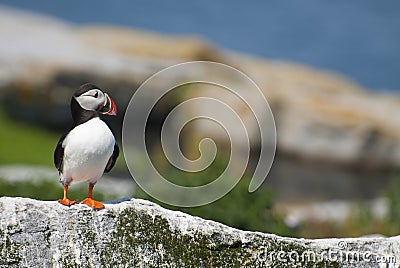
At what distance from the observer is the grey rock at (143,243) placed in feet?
12.9

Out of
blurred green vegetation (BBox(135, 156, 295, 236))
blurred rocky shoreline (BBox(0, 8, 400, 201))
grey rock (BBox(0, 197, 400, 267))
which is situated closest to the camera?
grey rock (BBox(0, 197, 400, 267))

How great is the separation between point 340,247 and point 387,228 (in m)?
5.61

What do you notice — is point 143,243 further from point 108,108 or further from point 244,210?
point 244,210

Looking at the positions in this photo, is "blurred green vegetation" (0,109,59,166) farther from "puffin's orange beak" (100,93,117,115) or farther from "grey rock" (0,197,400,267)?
"grey rock" (0,197,400,267)

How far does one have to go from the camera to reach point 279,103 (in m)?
19.6

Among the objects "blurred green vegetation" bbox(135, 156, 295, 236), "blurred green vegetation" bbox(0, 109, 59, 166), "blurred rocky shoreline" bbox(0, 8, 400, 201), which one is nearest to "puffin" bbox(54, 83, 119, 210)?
"blurred green vegetation" bbox(135, 156, 295, 236)

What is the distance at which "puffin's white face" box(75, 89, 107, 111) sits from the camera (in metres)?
4.22

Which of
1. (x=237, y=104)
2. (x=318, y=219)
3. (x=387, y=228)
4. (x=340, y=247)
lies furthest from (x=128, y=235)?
(x=237, y=104)


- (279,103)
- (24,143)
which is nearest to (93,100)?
(24,143)

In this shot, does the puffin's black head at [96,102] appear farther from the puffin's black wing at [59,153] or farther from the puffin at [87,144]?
the puffin's black wing at [59,153]

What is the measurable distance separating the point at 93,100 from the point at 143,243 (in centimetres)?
88

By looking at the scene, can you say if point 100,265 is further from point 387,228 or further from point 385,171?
point 385,171

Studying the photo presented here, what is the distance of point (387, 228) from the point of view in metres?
9.70

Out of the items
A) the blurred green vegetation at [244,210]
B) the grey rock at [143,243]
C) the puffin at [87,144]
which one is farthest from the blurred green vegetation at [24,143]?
the grey rock at [143,243]
